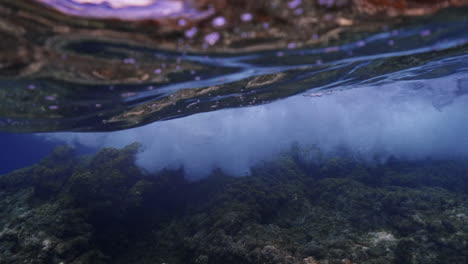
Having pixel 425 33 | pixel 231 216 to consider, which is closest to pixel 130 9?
pixel 231 216

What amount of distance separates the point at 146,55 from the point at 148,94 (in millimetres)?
4736

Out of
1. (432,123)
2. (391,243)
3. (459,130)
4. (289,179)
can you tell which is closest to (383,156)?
(289,179)

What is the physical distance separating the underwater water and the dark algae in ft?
0.30

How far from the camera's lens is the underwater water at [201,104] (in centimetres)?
678

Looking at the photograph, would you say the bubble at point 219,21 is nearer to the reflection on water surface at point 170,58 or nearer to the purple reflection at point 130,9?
the reflection on water surface at point 170,58

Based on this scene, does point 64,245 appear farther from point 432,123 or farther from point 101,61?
point 432,123

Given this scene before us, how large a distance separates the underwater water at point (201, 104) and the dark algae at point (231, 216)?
0.30ft

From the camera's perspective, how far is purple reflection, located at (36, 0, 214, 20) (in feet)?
18.8

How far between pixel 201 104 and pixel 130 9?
11.6 meters

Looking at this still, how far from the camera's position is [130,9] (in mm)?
5984

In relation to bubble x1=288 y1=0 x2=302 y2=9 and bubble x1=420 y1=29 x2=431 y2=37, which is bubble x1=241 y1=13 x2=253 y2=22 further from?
bubble x1=420 y1=29 x2=431 y2=37

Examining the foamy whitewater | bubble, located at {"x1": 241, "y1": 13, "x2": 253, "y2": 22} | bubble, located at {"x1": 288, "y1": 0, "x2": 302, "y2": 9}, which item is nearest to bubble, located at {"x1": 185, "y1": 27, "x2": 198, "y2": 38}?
bubble, located at {"x1": 241, "y1": 13, "x2": 253, "y2": 22}

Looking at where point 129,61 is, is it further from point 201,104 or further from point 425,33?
point 425,33

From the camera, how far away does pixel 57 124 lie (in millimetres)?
16172
